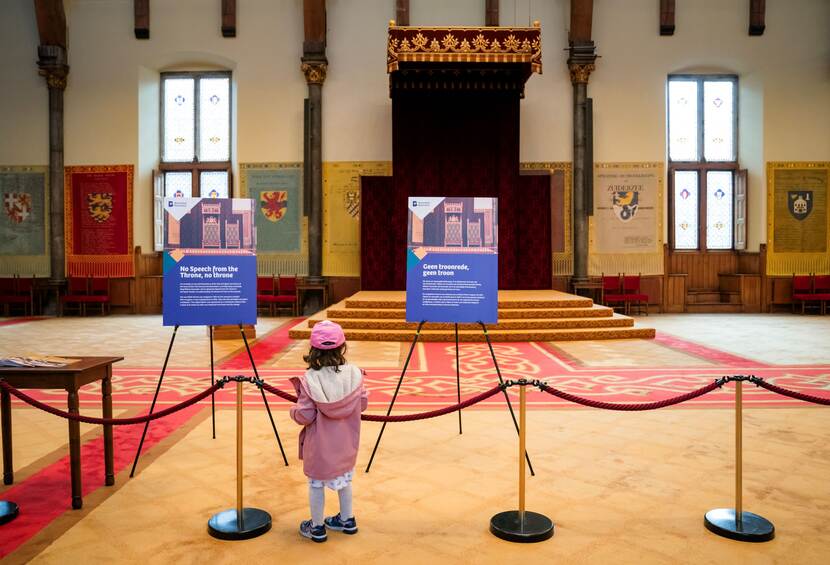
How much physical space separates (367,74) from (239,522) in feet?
40.2

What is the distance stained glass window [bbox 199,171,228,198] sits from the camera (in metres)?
14.7

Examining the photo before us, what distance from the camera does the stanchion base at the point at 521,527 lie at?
9.89ft

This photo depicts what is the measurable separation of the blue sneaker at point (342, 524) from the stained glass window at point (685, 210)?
1317cm

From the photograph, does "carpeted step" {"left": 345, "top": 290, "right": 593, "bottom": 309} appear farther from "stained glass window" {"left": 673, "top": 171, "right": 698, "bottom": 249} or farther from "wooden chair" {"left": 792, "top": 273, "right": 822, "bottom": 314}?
"wooden chair" {"left": 792, "top": 273, "right": 822, "bottom": 314}

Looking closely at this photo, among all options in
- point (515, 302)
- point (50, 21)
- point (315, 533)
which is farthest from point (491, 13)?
point (315, 533)

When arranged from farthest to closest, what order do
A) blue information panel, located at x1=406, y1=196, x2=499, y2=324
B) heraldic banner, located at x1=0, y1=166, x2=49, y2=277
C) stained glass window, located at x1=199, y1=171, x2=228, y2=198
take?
stained glass window, located at x1=199, y1=171, x2=228, y2=198 < heraldic banner, located at x1=0, y1=166, x2=49, y2=277 < blue information panel, located at x1=406, y1=196, x2=499, y2=324

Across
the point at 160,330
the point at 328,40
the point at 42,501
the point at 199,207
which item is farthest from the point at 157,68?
the point at 42,501

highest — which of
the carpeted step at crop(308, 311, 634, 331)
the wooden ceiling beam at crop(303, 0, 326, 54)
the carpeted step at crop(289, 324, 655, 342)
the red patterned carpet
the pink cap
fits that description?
the wooden ceiling beam at crop(303, 0, 326, 54)

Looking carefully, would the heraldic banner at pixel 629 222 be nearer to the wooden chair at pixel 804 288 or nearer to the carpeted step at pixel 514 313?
the wooden chair at pixel 804 288

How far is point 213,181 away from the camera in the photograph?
1476cm

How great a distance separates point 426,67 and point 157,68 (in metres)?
6.83

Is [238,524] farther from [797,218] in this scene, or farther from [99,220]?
[797,218]

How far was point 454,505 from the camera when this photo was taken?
345 centimetres

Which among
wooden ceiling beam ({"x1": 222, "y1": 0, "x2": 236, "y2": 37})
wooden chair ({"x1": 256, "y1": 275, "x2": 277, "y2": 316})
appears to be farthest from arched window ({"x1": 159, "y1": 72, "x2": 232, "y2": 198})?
wooden chair ({"x1": 256, "y1": 275, "x2": 277, "y2": 316})
